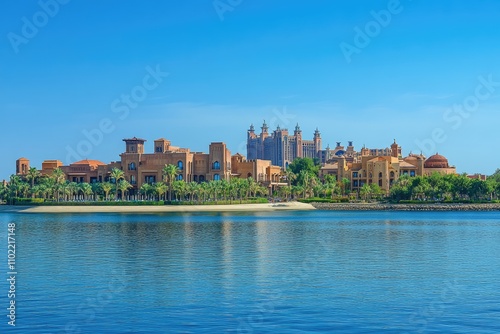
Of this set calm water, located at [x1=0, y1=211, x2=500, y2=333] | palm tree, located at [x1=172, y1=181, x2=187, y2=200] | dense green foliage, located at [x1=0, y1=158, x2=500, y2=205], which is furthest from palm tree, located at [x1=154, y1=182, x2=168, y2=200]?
calm water, located at [x1=0, y1=211, x2=500, y2=333]

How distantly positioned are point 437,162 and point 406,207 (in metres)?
51.6

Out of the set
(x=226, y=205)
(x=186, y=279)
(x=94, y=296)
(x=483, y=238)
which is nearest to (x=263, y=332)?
(x=94, y=296)

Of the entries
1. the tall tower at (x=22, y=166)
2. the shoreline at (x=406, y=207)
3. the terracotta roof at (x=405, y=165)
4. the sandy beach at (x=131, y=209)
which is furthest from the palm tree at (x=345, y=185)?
the tall tower at (x=22, y=166)

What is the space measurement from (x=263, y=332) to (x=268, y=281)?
10.3 metres

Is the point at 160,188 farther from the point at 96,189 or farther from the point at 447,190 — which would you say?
Answer: the point at 447,190

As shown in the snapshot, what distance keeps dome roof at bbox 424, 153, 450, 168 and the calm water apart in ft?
450

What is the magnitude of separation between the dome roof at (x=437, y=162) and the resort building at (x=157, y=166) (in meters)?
51.6

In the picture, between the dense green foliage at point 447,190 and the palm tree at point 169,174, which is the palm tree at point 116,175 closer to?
the palm tree at point 169,174

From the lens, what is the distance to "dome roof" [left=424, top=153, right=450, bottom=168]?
18638 cm

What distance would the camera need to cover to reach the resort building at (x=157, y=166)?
153 m

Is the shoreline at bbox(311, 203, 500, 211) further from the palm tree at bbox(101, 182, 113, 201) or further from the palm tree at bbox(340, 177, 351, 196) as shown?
the palm tree at bbox(101, 182, 113, 201)

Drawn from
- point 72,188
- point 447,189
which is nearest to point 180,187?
point 72,188

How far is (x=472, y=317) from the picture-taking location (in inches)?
971

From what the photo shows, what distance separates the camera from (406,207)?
140m
